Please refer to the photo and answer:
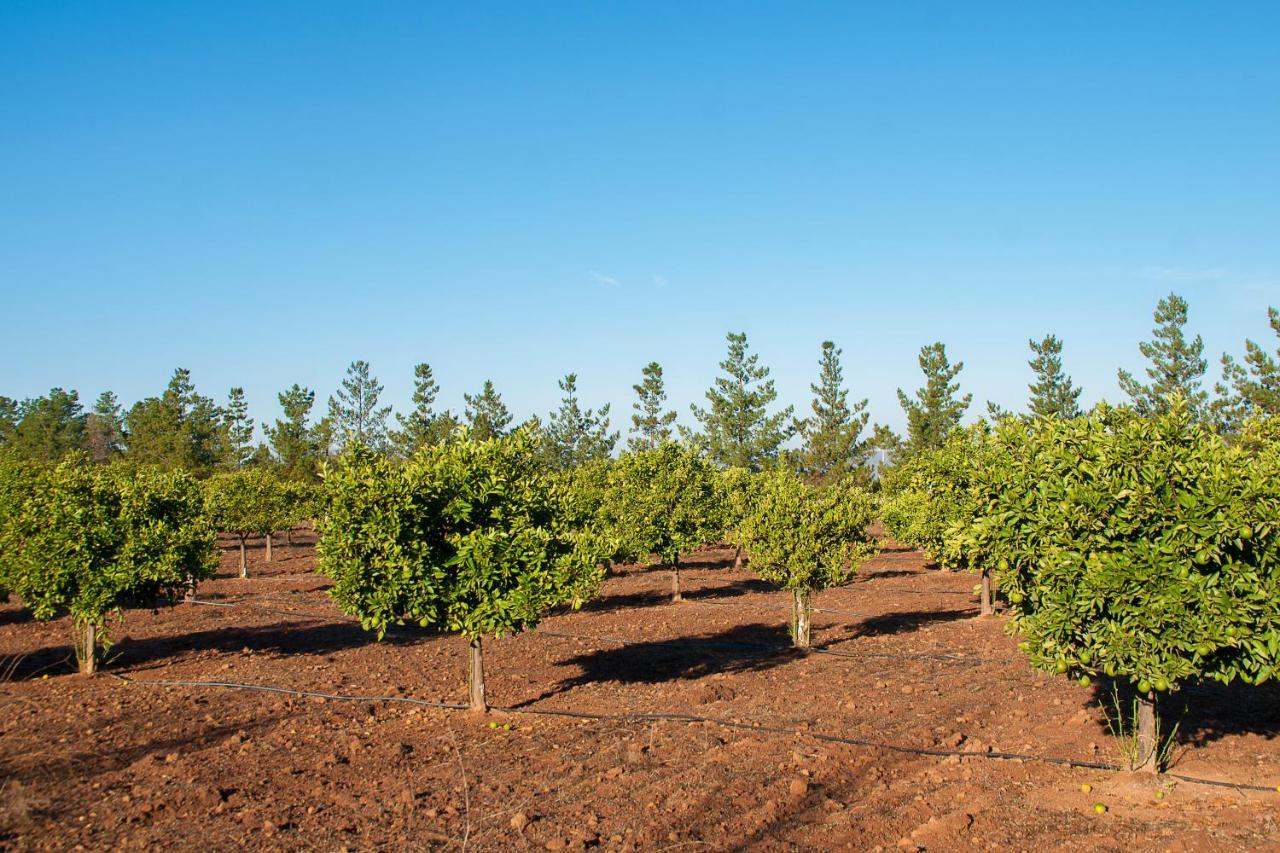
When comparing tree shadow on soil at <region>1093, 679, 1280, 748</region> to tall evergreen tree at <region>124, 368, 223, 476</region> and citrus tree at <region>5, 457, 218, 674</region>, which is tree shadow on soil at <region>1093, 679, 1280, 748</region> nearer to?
citrus tree at <region>5, 457, 218, 674</region>

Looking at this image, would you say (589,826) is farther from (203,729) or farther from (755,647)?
(755,647)

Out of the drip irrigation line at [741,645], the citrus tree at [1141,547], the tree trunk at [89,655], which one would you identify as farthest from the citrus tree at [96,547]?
the citrus tree at [1141,547]

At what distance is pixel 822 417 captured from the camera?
69.2m

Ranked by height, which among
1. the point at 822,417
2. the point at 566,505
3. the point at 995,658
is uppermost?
the point at 822,417

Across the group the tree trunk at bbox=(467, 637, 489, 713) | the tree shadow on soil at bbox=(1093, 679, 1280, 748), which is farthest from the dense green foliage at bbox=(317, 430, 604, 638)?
the tree shadow on soil at bbox=(1093, 679, 1280, 748)

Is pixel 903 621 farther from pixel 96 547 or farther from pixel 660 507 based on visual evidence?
pixel 96 547

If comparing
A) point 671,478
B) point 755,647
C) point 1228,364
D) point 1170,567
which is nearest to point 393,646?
point 755,647

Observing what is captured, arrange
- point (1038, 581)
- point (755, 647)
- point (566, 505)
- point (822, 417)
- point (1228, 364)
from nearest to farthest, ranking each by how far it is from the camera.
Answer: point (1038, 581), point (566, 505), point (755, 647), point (1228, 364), point (822, 417)

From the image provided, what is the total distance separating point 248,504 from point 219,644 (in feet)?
60.1

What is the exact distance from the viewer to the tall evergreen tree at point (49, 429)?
7769cm

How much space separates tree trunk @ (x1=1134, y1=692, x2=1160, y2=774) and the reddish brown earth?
0.29 m

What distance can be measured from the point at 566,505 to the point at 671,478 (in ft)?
48.2

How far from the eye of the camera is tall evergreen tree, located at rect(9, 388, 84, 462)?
77688 millimetres

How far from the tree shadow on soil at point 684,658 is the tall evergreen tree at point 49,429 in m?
51.2
